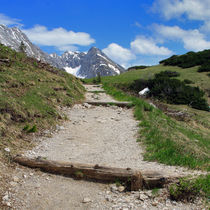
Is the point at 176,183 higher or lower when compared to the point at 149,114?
lower

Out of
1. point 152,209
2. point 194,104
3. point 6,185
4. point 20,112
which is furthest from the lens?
point 194,104

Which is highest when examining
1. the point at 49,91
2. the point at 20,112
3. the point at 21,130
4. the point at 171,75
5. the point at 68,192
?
the point at 171,75

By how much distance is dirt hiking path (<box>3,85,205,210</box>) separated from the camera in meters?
4.80

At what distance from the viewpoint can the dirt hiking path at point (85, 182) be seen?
4.80 m

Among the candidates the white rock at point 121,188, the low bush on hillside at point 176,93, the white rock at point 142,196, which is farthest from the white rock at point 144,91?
the white rock at point 142,196

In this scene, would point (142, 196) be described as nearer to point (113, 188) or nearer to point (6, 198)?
point (113, 188)

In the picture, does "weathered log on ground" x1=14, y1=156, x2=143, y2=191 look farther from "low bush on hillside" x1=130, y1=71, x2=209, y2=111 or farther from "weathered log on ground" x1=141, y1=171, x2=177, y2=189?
"low bush on hillside" x1=130, y1=71, x2=209, y2=111

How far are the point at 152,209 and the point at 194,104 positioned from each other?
19.7 m

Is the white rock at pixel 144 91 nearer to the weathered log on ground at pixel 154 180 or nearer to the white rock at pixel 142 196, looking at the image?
the weathered log on ground at pixel 154 180

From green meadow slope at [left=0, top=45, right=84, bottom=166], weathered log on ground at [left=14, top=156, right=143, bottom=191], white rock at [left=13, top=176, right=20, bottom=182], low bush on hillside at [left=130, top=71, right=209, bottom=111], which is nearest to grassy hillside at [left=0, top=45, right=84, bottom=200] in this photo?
green meadow slope at [left=0, top=45, right=84, bottom=166]

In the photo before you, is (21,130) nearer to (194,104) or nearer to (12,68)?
(12,68)

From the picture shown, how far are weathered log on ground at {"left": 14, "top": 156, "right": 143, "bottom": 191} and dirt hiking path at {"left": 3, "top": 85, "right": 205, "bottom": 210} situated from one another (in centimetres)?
19

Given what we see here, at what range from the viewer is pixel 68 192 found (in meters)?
5.35

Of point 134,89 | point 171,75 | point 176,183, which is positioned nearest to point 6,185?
point 176,183
